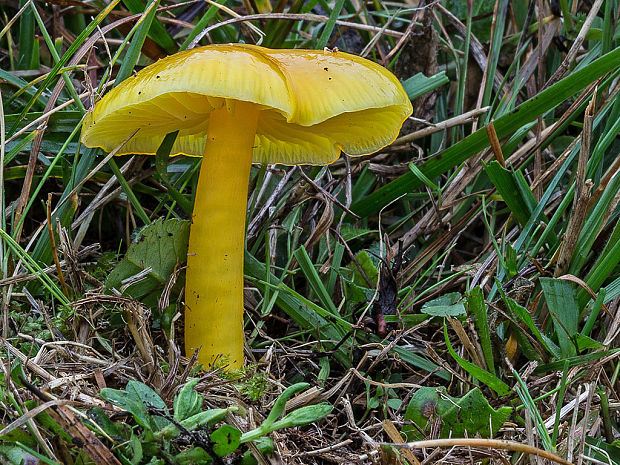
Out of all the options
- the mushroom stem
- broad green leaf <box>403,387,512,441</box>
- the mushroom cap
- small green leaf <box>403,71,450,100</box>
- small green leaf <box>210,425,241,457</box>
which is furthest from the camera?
small green leaf <box>403,71,450,100</box>

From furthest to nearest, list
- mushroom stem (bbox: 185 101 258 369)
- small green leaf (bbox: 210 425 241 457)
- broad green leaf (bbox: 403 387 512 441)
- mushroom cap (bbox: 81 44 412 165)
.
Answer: mushroom stem (bbox: 185 101 258 369), broad green leaf (bbox: 403 387 512 441), mushroom cap (bbox: 81 44 412 165), small green leaf (bbox: 210 425 241 457)

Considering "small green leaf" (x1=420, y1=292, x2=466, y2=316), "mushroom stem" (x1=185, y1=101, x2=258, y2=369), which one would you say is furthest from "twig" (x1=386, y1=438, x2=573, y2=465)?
"mushroom stem" (x1=185, y1=101, x2=258, y2=369)

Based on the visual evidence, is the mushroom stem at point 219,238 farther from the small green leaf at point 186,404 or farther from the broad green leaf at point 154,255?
the small green leaf at point 186,404

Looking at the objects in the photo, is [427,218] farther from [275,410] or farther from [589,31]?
[275,410]

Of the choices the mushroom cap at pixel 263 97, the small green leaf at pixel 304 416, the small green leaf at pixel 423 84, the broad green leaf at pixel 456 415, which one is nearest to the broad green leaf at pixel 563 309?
the broad green leaf at pixel 456 415

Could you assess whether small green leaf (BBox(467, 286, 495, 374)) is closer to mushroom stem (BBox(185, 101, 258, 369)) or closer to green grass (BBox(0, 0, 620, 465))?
green grass (BBox(0, 0, 620, 465))

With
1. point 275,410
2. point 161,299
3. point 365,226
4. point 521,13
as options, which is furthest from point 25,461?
point 521,13

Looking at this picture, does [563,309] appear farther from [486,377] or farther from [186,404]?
[186,404]

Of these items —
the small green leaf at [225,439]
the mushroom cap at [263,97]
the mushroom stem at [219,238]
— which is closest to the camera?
the small green leaf at [225,439]
